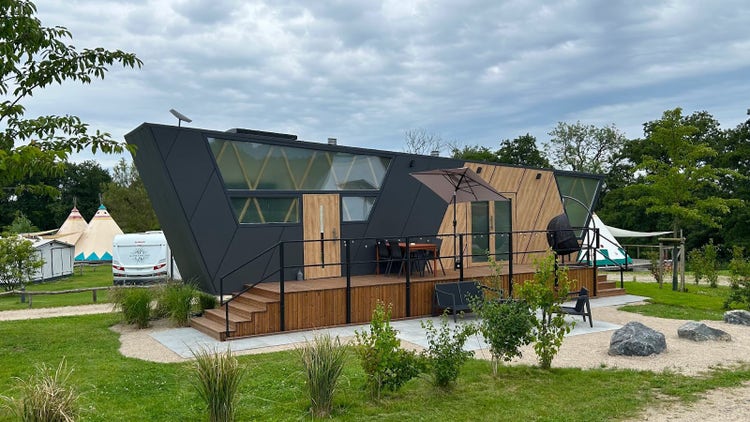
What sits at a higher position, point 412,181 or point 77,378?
point 412,181

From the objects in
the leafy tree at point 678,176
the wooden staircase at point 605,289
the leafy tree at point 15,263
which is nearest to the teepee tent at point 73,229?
the leafy tree at point 15,263

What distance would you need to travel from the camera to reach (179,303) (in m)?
10.4

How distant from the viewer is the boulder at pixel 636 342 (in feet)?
25.0

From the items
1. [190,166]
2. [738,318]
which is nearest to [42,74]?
[190,166]

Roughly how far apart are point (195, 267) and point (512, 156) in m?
36.1

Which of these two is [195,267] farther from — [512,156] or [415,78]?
[512,156]

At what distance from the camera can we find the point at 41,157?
553 cm

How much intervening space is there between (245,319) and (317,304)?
4.14 feet

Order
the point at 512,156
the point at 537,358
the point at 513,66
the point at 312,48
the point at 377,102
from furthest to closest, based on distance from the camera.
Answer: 1. the point at 512,156
2. the point at 377,102
3. the point at 513,66
4. the point at 312,48
5. the point at 537,358

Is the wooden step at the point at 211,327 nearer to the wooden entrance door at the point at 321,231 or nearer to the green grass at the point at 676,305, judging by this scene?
the wooden entrance door at the point at 321,231

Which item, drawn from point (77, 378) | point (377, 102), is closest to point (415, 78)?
point (377, 102)

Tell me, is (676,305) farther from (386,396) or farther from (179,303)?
(179,303)

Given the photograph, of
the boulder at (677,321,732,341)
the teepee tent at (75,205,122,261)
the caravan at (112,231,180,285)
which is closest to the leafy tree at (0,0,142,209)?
the boulder at (677,321,732,341)

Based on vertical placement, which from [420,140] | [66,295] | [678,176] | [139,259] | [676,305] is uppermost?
[420,140]
